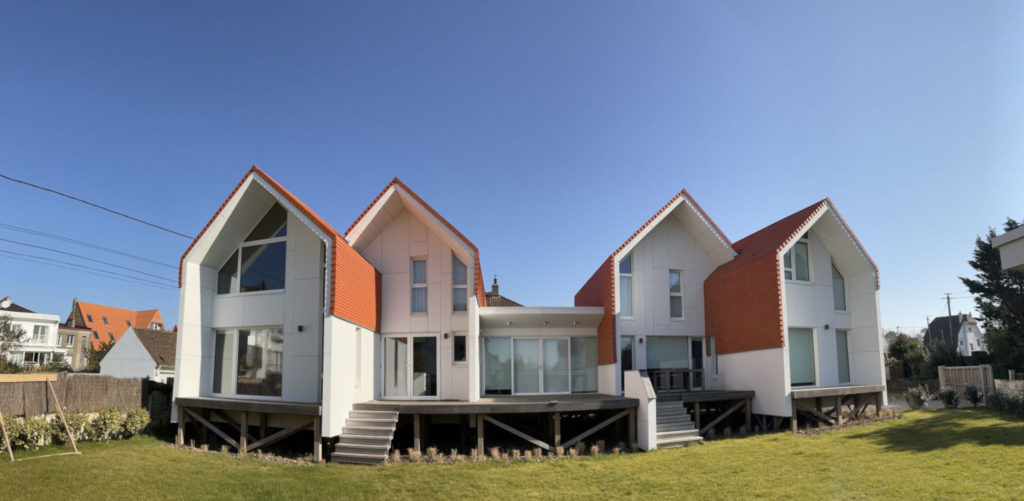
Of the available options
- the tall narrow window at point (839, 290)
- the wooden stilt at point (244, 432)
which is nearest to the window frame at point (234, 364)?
the wooden stilt at point (244, 432)

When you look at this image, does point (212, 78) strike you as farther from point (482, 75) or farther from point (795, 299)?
point (795, 299)

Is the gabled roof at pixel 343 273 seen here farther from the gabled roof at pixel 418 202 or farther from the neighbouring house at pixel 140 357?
the neighbouring house at pixel 140 357

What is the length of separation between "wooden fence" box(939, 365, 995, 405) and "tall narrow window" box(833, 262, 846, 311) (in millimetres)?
4187

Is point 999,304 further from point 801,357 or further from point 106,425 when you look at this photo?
point 106,425

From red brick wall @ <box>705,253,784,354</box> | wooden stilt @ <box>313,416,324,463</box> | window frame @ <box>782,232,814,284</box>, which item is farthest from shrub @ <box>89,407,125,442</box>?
window frame @ <box>782,232,814,284</box>

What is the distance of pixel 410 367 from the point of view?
624 inches

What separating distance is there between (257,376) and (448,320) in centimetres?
503

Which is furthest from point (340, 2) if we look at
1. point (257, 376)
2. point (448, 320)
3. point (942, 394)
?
point (942, 394)

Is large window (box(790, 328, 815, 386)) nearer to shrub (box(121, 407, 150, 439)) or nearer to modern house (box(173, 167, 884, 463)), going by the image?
modern house (box(173, 167, 884, 463))

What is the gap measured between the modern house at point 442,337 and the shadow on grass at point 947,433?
85.8 inches

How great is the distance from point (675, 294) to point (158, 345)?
30033 millimetres

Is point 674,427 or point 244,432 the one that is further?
point 674,427

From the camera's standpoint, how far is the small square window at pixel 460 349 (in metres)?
15.8

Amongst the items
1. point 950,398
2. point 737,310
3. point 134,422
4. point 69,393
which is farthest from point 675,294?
point 69,393
